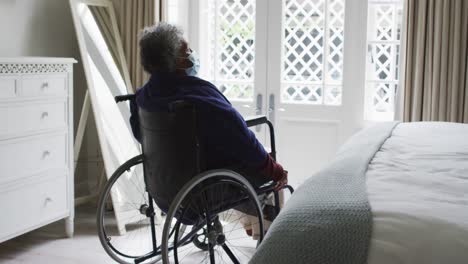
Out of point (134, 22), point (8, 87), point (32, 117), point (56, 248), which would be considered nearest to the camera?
point (8, 87)

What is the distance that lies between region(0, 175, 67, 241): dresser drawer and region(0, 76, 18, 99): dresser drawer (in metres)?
0.52

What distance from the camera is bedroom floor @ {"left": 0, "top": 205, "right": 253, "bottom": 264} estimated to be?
3.26 m

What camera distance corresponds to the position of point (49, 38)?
411 cm

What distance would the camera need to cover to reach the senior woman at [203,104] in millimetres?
2451

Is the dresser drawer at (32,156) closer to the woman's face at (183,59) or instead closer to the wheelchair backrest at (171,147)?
the wheelchair backrest at (171,147)

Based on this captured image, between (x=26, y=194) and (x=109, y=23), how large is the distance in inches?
61.4

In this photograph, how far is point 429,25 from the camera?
3.52m

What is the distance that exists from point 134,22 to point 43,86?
43.9 inches

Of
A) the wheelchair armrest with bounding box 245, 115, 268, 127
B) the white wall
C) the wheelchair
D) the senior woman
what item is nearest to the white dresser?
the white wall

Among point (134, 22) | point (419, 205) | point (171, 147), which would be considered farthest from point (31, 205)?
point (419, 205)

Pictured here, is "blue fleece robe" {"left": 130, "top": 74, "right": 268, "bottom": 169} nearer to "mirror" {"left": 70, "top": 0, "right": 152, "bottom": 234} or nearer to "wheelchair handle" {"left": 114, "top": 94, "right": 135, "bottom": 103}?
"wheelchair handle" {"left": 114, "top": 94, "right": 135, "bottom": 103}

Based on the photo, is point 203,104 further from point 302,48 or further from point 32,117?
point 302,48

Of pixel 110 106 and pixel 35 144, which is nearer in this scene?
pixel 35 144

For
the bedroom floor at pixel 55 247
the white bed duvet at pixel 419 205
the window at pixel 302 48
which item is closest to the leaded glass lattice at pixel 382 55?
the window at pixel 302 48
